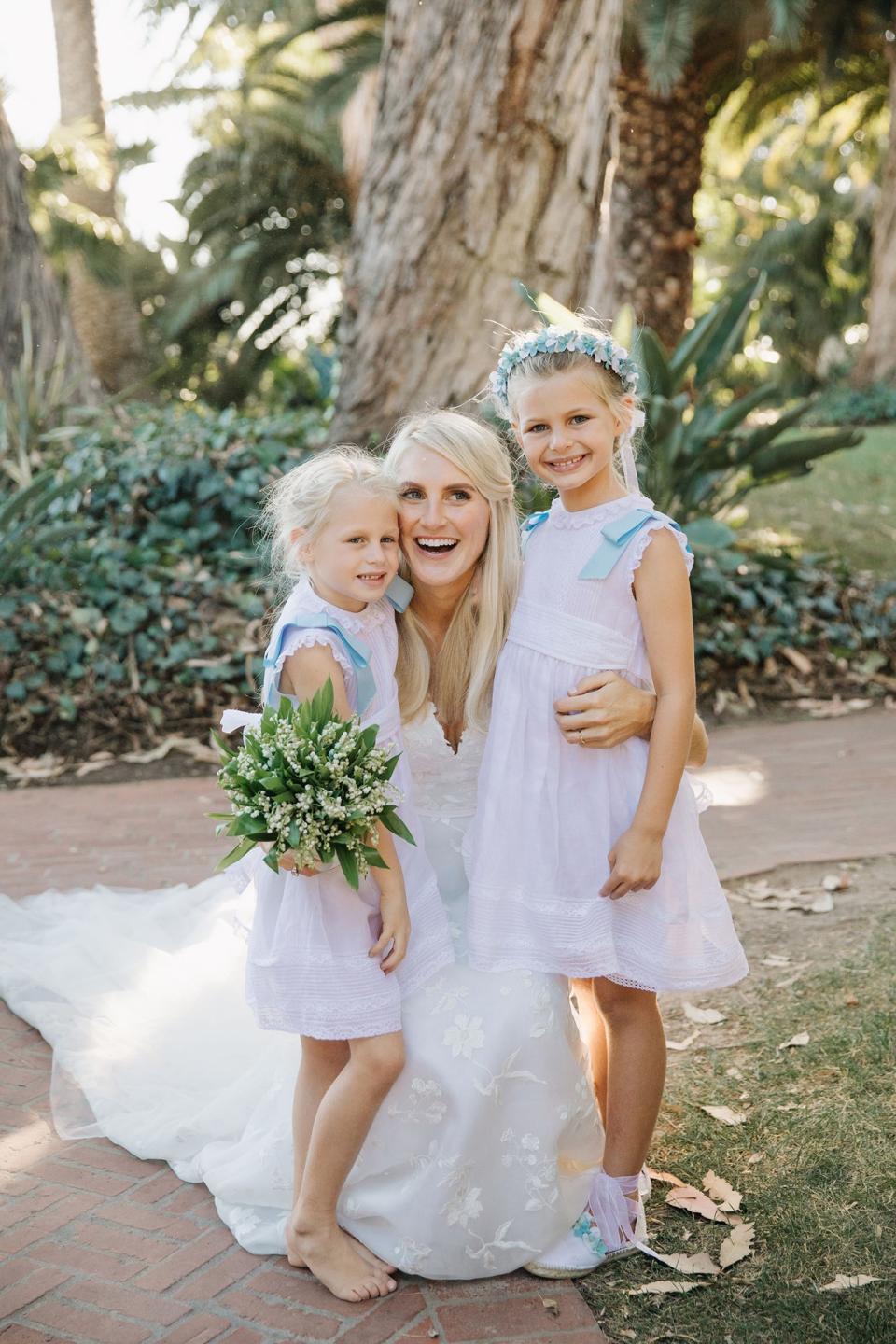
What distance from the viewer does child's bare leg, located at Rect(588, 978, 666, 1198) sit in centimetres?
254

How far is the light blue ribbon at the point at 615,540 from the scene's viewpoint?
251 centimetres

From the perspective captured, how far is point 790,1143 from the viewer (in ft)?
9.41

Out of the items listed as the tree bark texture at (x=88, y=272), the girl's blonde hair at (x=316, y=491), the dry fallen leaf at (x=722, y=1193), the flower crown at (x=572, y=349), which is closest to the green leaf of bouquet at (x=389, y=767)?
the girl's blonde hair at (x=316, y=491)

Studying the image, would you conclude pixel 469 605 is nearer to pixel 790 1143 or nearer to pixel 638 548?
pixel 638 548

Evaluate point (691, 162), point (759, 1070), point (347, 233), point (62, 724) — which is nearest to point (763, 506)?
point (691, 162)

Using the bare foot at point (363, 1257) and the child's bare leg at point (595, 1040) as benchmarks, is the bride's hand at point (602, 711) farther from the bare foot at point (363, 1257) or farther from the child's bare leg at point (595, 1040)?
the bare foot at point (363, 1257)

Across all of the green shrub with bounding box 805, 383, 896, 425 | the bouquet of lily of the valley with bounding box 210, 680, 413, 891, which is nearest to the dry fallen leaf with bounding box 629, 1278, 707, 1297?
the bouquet of lily of the valley with bounding box 210, 680, 413, 891

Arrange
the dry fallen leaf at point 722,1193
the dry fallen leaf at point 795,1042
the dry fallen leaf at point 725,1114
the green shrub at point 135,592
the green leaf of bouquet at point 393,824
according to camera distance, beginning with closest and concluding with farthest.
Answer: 1. the green leaf of bouquet at point 393,824
2. the dry fallen leaf at point 722,1193
3. the dry fallen leaf at point 725,1114
4. the dry fallen leaf at point 795,1042
5. the green shrub at point 135,592

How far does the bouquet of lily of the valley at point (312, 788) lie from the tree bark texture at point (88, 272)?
1539 centimetres

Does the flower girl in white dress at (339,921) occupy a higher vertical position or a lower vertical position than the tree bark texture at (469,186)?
lower

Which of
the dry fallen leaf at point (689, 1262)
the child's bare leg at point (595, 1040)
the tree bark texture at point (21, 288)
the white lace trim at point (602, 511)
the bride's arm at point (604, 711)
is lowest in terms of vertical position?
the dry fallen leaf at point (689, 1262)

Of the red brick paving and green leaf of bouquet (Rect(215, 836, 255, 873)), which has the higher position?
green leaf of bouquet (Rect(215, 836, 255, 873))

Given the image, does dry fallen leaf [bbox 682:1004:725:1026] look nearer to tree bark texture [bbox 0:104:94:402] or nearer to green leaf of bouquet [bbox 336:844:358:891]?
green leaf of bouquet [bbox 336:844:358:891]

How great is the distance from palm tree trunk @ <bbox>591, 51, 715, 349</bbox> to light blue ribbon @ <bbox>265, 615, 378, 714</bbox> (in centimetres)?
841
